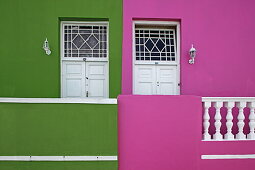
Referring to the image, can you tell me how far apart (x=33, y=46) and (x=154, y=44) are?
2.74 metres

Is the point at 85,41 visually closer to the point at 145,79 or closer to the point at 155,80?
the point at 145,79

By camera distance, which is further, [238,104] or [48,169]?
[238,104]

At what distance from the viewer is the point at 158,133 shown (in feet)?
11.7

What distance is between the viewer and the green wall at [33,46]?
4.52 m

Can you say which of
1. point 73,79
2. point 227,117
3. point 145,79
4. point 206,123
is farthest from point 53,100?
point 227,117

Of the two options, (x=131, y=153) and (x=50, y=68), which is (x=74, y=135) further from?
(x=50, y=68)

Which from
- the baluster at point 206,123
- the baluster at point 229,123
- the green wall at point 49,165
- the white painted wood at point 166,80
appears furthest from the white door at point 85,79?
the baluster at point 229,123

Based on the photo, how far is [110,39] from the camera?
4.66 meters

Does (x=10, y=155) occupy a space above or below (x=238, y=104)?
below

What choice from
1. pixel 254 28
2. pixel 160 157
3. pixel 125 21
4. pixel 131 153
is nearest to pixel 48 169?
pixel 131 153

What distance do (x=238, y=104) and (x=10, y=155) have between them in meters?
4.01

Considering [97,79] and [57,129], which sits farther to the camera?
[97,79]

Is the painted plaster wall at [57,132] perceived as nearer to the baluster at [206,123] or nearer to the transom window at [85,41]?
the baluster at [206,123]

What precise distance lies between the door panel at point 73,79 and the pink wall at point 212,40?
1.15 meters
